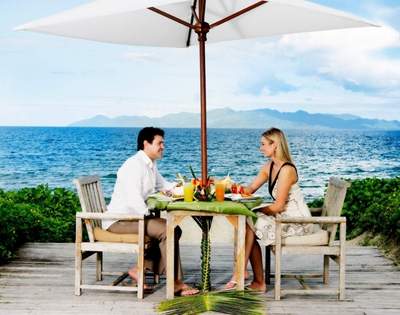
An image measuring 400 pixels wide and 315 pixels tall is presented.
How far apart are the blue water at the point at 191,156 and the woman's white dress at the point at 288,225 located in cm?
1953

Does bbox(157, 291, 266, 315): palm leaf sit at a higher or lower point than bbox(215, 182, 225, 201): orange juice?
lower

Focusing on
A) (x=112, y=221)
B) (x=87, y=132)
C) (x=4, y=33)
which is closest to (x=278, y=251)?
(x=112, y=221)

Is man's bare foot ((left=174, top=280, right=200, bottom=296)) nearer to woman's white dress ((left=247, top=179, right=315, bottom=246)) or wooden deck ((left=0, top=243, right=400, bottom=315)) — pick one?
wooden deck ((left=0, top=243, right=400, bottom=315))

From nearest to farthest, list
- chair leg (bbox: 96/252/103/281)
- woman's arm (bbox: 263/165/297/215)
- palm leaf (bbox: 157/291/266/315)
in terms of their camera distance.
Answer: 1. palm leaf (bbox: 157/291/266/315)
2. woman's arm (bbox: 263/165/297/215)
3. chair leg (bbox: 96/252/103/281)

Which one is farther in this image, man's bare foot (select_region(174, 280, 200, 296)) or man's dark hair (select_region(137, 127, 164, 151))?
man's dark hair (select_region(137, 127, 164, 151))

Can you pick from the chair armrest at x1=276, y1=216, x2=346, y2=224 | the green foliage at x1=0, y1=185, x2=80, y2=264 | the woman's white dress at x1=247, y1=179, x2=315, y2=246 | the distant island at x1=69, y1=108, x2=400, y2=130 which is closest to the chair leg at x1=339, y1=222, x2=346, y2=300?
the chair armrest at x1=276, y1=216, x2=346, y2=224

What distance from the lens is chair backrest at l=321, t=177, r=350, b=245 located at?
5082 millimetres

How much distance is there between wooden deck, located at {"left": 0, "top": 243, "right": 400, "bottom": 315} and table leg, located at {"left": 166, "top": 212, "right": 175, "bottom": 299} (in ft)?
0.45

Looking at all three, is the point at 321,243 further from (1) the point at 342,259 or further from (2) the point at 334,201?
(2) the point at 334,201

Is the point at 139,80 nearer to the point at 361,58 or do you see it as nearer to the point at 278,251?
the point at 361,58

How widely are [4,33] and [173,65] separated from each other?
8925 mm

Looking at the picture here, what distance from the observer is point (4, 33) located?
3775 centimetres

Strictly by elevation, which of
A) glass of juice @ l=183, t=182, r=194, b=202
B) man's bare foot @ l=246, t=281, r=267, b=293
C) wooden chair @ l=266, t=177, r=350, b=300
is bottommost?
man's bare foot @ l=246, t=281, r=267, b=293

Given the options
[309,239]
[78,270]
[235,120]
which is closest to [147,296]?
[78,270]
